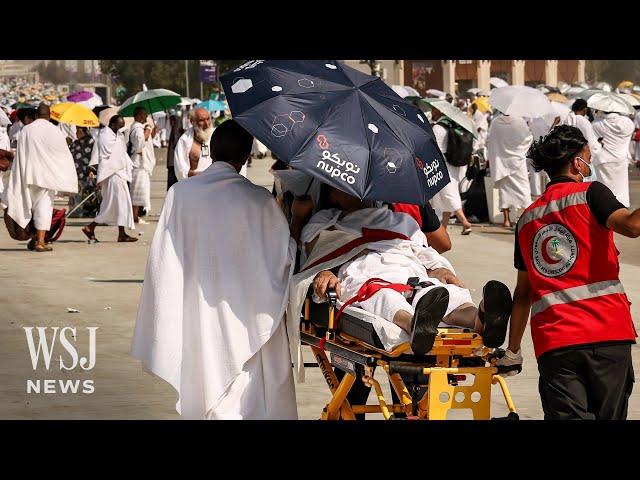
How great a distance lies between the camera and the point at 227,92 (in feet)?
20.4

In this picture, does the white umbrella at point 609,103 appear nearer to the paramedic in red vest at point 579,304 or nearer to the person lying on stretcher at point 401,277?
the person lying on stretcher at point 401,277

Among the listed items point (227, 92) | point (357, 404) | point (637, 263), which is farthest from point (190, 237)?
point (637, 263)

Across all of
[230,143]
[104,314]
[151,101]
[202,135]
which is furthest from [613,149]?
[230,143]

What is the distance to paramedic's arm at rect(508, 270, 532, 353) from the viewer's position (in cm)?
560

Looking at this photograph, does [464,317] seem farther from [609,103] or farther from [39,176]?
[609,103]

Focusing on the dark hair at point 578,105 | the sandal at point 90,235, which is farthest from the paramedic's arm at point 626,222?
the dark hair at point 578,105

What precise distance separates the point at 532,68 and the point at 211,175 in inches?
4174

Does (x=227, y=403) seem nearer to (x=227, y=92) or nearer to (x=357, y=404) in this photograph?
(x=357, y=404)

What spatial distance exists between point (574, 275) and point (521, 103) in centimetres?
1343

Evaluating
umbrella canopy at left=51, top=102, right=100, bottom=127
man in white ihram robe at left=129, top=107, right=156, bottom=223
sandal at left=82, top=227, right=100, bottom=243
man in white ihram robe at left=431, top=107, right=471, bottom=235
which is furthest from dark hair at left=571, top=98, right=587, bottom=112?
umbrella canopy at left=51, top=102, right=100, bottom=127

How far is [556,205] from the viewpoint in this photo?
5418 mm

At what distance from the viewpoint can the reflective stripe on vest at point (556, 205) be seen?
538cm

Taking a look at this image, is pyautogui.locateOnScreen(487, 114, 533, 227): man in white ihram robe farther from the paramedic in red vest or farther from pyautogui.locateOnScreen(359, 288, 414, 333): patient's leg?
the paramedic in red vest

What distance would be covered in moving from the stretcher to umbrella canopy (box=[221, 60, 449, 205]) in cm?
57
